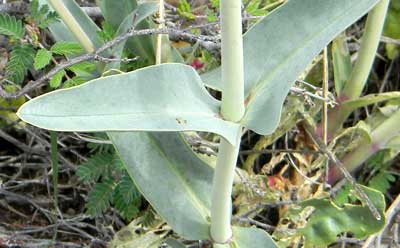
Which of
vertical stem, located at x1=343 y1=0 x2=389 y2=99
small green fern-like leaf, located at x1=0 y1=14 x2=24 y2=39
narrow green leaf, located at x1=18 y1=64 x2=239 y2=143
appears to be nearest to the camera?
narrow green leaf, located at x1=18 y1=64 x2=239 y2=143

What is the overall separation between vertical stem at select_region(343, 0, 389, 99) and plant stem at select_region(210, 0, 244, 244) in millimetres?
424

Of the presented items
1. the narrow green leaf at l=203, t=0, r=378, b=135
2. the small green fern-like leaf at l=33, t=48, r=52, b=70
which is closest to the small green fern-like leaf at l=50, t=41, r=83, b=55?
the small green fern-like leaf at l=33, t=48, r=52, b=70

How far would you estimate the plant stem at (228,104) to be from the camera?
65cm

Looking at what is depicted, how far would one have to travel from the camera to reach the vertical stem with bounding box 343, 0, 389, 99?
42.9 inches

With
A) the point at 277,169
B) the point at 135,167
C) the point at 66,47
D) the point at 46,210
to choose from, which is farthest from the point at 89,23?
the point at 277,169

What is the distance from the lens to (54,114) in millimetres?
594

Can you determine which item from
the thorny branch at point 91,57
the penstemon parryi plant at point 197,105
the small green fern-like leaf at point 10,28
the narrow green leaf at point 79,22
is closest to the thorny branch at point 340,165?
the penstemon parryi plant at point 197,105

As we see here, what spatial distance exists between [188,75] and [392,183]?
2.20ft

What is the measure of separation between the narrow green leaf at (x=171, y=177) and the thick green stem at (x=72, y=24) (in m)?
0.17

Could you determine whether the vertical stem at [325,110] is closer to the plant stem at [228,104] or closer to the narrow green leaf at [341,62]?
the narrow green leaf at [341,62]

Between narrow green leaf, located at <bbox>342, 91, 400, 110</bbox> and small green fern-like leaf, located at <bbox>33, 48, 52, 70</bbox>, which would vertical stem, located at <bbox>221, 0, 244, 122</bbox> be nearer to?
small green fern-like leaf, located at <bbox>33, 48, 52, 70</bbox>

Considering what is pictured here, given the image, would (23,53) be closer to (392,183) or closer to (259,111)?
(259,111)

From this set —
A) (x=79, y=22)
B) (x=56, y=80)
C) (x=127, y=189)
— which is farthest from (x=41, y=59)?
(x=127, y=189)

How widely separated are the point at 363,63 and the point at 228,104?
501mm
